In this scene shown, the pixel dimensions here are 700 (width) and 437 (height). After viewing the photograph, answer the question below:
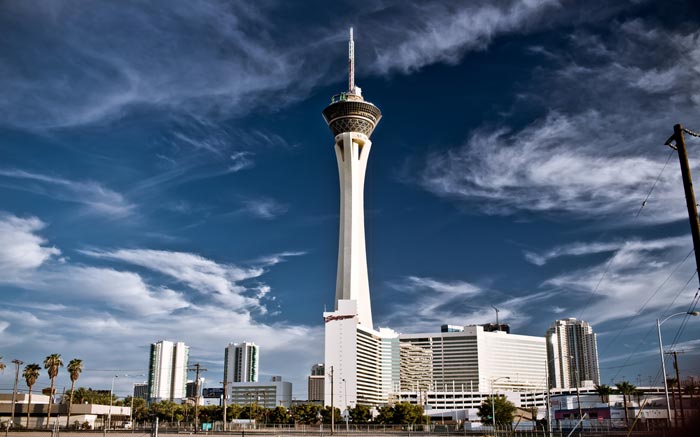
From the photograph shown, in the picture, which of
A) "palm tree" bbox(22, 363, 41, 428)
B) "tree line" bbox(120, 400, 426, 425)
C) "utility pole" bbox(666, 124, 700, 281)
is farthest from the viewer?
"tree line" bbox(120, 400, 426, 425)

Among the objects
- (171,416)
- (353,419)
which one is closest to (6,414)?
(171,416)

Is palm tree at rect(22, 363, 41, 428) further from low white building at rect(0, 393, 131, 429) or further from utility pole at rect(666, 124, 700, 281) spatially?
utility pole at rect(666, 124, 700, 281)

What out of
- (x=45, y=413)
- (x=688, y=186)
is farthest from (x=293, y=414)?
(x=688, y=186)

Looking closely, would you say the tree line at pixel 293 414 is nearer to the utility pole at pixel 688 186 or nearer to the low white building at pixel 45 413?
the low white building at pixel 45 413

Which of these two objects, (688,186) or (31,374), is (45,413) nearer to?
(31,374)

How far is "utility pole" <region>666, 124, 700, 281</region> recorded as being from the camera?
68.3 ft

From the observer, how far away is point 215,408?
167 metres

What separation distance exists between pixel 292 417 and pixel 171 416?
30073 mm

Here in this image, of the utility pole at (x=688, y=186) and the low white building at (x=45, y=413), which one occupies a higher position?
the utility pole at (x=688, y=186)

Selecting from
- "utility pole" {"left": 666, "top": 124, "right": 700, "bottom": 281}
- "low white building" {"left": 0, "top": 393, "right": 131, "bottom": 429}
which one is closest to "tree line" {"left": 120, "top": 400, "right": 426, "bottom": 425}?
"low white building" {"left": 0, "top": 393, "right": 131, "bottom": 429}

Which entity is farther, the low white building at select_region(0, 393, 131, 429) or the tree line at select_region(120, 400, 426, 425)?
the tree line at select_region(120, 400, 426, 425)

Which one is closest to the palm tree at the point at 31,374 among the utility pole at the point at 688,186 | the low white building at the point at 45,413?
the low white building at the point at 45,413

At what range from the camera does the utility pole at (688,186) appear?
2081 centimetres

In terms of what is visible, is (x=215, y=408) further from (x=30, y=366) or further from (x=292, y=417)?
(x=30, y=366)
